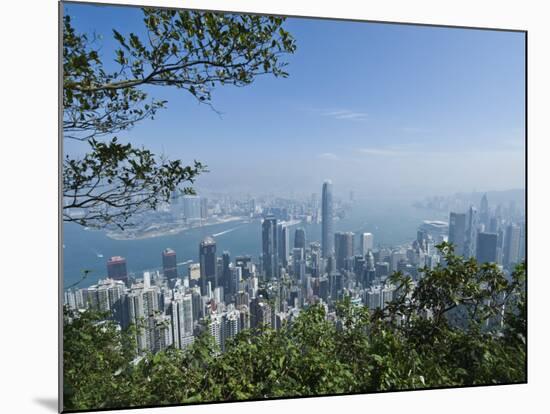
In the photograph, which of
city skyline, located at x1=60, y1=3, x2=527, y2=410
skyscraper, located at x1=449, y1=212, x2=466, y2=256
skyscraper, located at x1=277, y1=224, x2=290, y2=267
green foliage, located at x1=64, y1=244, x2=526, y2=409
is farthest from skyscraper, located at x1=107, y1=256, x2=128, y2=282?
skyscraper, located at x1=449, y1=212, x2=466, y2=256

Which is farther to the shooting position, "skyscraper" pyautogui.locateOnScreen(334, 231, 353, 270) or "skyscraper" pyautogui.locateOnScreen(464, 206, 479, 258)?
"skyscraper" pyautogui.locateOnScreen(464, 206, 479, 258)

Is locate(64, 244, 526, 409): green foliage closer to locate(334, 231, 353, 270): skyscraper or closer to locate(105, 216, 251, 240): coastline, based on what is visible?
locate(334, 231, 353, 270): skyscraper

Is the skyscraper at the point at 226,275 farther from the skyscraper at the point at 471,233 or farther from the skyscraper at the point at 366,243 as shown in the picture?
the skyscraper at the point at 471,233

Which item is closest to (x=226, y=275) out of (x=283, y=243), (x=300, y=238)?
(x=283, y=243)

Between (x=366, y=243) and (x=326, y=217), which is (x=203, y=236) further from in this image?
(x=366, y=243)

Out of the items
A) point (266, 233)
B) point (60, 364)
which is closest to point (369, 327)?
point (266, 233)

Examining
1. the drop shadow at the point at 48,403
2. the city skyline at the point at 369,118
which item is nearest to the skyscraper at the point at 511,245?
the city skyline at the point at 369,118
